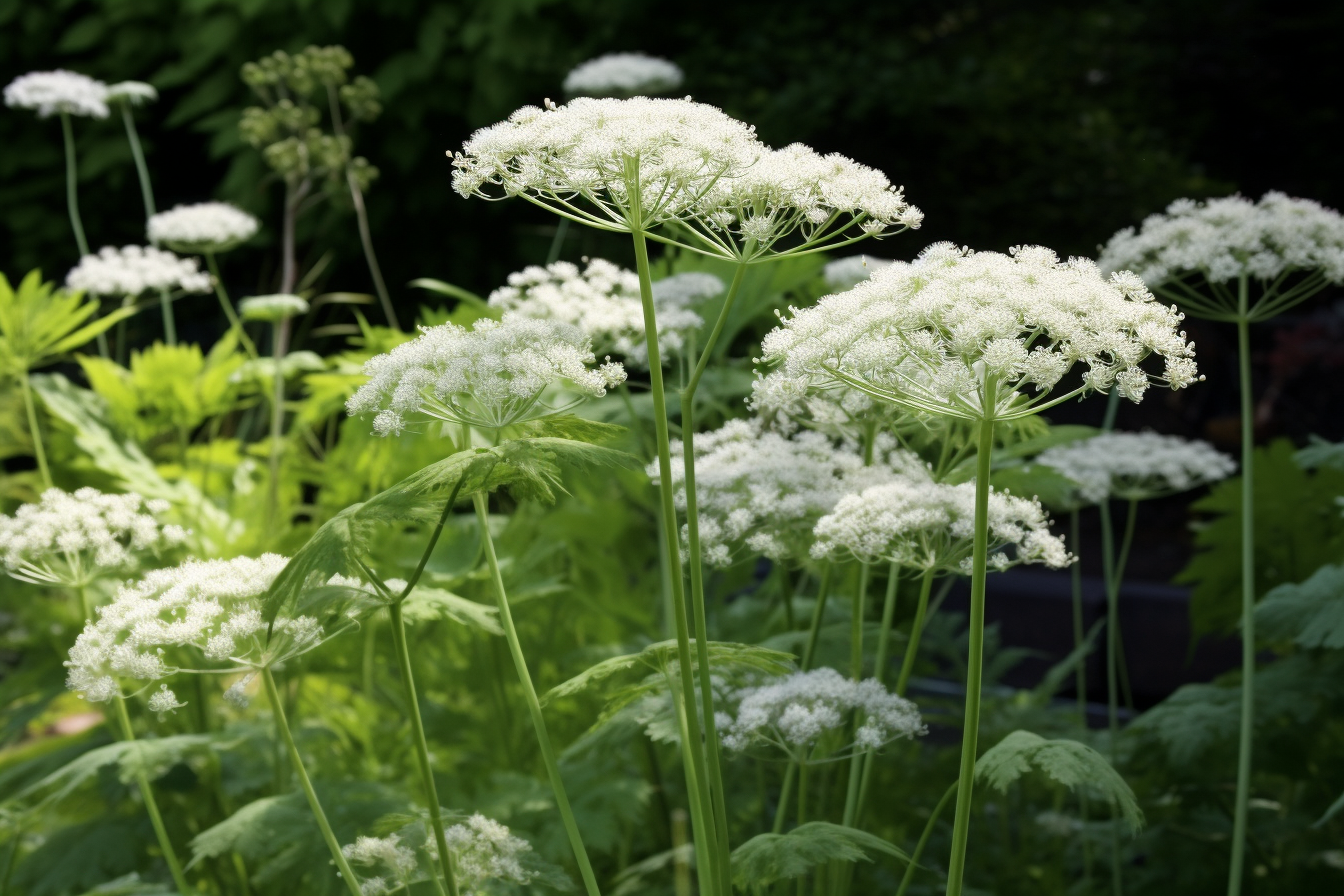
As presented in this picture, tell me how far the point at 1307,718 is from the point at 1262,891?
0.45 metres

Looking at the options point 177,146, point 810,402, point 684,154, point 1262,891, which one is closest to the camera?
point 684,154

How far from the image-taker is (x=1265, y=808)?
2.80 m

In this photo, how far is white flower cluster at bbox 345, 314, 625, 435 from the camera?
155cm

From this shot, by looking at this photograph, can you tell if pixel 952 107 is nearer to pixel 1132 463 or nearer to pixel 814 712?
pixel 1132 463

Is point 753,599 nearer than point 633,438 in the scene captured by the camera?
No

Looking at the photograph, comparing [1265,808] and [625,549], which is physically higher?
[625,549]

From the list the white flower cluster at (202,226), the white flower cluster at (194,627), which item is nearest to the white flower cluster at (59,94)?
the white flower cluster at (202,226)

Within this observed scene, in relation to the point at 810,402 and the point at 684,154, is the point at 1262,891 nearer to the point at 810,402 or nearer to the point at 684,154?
the point at 810,402

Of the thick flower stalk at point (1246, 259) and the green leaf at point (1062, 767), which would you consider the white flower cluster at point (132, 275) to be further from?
the green leaf at point (1062, 767)

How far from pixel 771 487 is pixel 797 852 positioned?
23.7 inches

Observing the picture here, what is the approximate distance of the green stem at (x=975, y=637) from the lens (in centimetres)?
143

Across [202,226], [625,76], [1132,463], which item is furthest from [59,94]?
[1132,463]

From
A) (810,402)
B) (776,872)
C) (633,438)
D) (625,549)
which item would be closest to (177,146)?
(625,549)

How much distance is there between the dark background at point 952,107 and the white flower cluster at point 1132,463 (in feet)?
8.05
